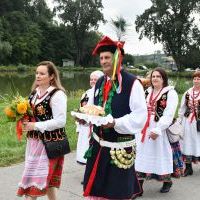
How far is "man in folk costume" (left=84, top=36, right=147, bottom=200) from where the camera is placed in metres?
4.29

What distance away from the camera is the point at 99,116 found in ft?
13.4

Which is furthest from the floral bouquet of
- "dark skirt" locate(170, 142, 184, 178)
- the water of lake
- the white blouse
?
the water of lake

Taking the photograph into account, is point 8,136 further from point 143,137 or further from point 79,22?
point 79,22

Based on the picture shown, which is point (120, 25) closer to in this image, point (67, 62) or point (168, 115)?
point (168, 115)

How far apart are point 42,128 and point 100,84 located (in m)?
0.83

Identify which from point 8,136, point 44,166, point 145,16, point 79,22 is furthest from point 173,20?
point 44,166

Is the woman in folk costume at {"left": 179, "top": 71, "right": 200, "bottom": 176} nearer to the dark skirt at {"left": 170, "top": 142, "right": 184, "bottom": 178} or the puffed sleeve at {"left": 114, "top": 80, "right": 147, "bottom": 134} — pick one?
the dark skirt at {"left": 170, "top": 142, "right": 184, "bottom": 178}

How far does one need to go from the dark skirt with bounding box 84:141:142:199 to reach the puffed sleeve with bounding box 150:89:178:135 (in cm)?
180

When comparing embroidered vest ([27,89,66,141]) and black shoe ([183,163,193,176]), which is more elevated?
embroidered vest ([27,89,66,141])

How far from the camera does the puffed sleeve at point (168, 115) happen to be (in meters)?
6.16

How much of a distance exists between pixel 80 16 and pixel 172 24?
2569cm

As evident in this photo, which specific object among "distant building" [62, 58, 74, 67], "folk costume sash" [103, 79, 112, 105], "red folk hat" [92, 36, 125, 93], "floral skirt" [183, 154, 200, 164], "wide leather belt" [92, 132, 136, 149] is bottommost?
"distant building" [62, 58, 74, 67]

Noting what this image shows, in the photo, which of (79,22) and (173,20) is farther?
(79,22)

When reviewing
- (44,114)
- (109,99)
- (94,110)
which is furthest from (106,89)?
(44,114)
